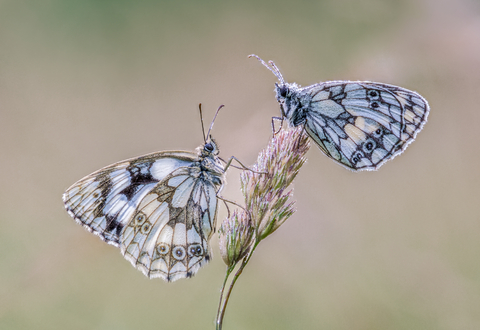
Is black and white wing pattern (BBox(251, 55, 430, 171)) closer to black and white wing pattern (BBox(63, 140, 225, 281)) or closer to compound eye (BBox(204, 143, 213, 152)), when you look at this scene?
compound eye (BBox(204, 143, 213, 152))

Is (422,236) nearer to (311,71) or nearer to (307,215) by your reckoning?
(307,215)

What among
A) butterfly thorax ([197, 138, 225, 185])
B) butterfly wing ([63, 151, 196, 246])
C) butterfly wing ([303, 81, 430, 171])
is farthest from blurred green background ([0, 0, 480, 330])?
butterfly wing ([303, 81, 430, 171])

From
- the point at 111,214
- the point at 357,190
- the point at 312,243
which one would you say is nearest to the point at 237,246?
the point at 111,214

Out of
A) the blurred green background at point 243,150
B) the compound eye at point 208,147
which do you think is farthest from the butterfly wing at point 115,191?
the blurred green background at point 243,150

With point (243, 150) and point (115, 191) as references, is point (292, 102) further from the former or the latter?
point (243, 150)

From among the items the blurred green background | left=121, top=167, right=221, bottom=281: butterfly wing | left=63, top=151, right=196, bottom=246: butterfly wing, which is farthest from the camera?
the blurred green background

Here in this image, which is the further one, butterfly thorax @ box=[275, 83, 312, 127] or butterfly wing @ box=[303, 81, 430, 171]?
butterfly thorax @ box=[275, 83, 312, 127]
